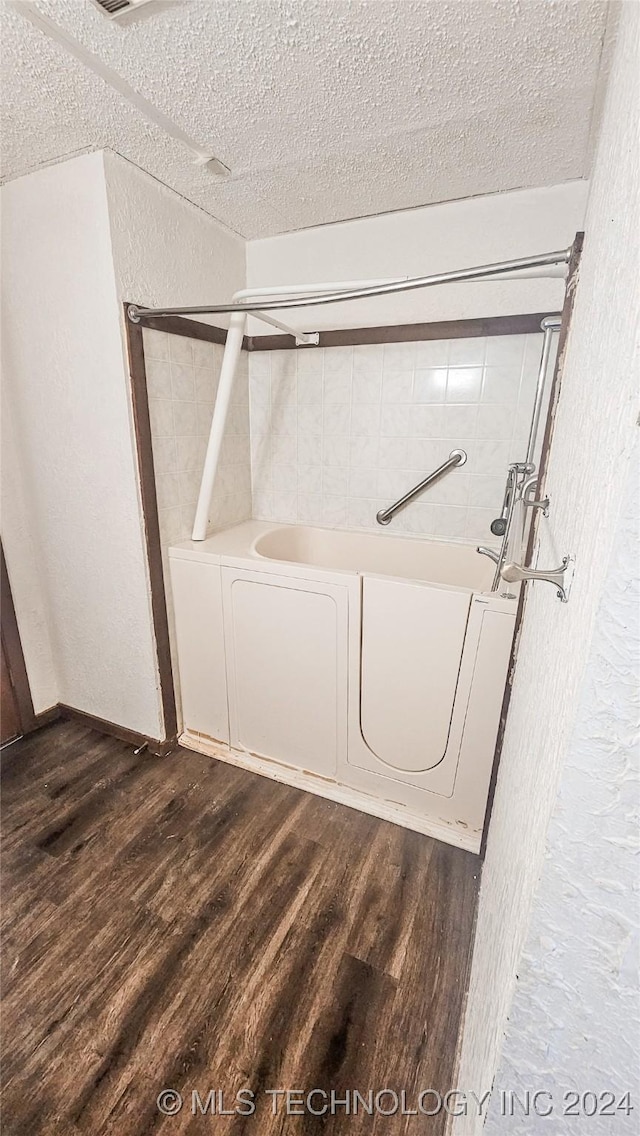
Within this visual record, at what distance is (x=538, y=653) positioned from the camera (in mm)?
804

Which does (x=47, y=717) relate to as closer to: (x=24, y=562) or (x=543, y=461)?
(x=24, y=562)

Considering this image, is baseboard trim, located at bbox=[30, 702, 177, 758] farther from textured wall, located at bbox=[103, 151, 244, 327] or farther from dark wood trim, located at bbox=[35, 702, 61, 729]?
textured wall, located at bbox=[103, 151, 244, 327]

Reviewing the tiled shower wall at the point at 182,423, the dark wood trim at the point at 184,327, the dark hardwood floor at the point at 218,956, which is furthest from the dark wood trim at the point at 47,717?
the dark wood trim at the point at 184,327

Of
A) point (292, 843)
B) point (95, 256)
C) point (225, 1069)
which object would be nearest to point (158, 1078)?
point (225, 1069)

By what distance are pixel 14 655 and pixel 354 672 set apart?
154 centimetres

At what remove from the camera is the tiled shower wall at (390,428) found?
1841mm

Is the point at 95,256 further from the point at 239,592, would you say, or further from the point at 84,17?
the point at 239,592

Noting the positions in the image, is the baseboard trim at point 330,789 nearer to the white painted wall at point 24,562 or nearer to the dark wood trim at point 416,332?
the white painted wall at point 24,562

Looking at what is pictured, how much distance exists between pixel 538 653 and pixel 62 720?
2.28m

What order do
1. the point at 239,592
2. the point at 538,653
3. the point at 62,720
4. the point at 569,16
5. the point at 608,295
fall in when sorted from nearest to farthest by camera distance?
the point at 608,295 → the point at 538,653 → the point at 569,16 → the point at 239,592 → the point at 62,720

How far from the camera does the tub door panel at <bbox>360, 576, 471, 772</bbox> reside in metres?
1.49

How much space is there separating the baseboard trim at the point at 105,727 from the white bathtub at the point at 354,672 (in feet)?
0.40

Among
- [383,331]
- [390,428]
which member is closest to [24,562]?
[390,428]

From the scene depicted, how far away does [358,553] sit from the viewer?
2.23 metres
